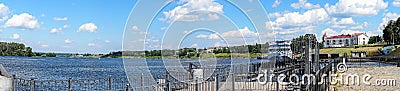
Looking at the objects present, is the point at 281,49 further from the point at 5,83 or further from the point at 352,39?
the point at 352,39

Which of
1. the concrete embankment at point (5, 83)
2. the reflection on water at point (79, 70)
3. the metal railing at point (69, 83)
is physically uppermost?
the concrete embankment at point (5, 83)

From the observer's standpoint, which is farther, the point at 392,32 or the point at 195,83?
the point at 392,32

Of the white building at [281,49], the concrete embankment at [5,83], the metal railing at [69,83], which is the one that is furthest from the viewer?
the white building at [281,49]

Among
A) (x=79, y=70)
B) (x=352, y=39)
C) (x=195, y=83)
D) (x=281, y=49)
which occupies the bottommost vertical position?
(x=79, y=70)

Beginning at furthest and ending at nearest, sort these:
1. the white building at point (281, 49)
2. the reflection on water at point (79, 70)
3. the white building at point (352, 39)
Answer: the white building at point (352, 39) < the reflection on water at point (79, 70) < the white building at point (281, 49)

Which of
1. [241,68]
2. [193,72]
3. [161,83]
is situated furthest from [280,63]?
[161,83]

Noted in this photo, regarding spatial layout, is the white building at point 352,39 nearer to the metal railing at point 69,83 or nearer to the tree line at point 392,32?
the tree line at point 392,32

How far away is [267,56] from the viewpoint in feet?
53.9

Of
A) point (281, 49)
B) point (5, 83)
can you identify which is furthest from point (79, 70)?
point (5, 83)

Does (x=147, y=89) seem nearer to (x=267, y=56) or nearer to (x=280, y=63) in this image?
(x=267, y=56)

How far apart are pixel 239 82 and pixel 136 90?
2.91 metres

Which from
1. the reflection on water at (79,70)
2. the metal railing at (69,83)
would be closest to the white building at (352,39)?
the reflection on water at (79,70)

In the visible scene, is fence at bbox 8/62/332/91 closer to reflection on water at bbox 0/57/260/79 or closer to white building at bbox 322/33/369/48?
reflection on water at bbox 0/57/260/79

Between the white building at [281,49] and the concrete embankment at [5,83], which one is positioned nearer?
the concrete embankment at [5,83]
